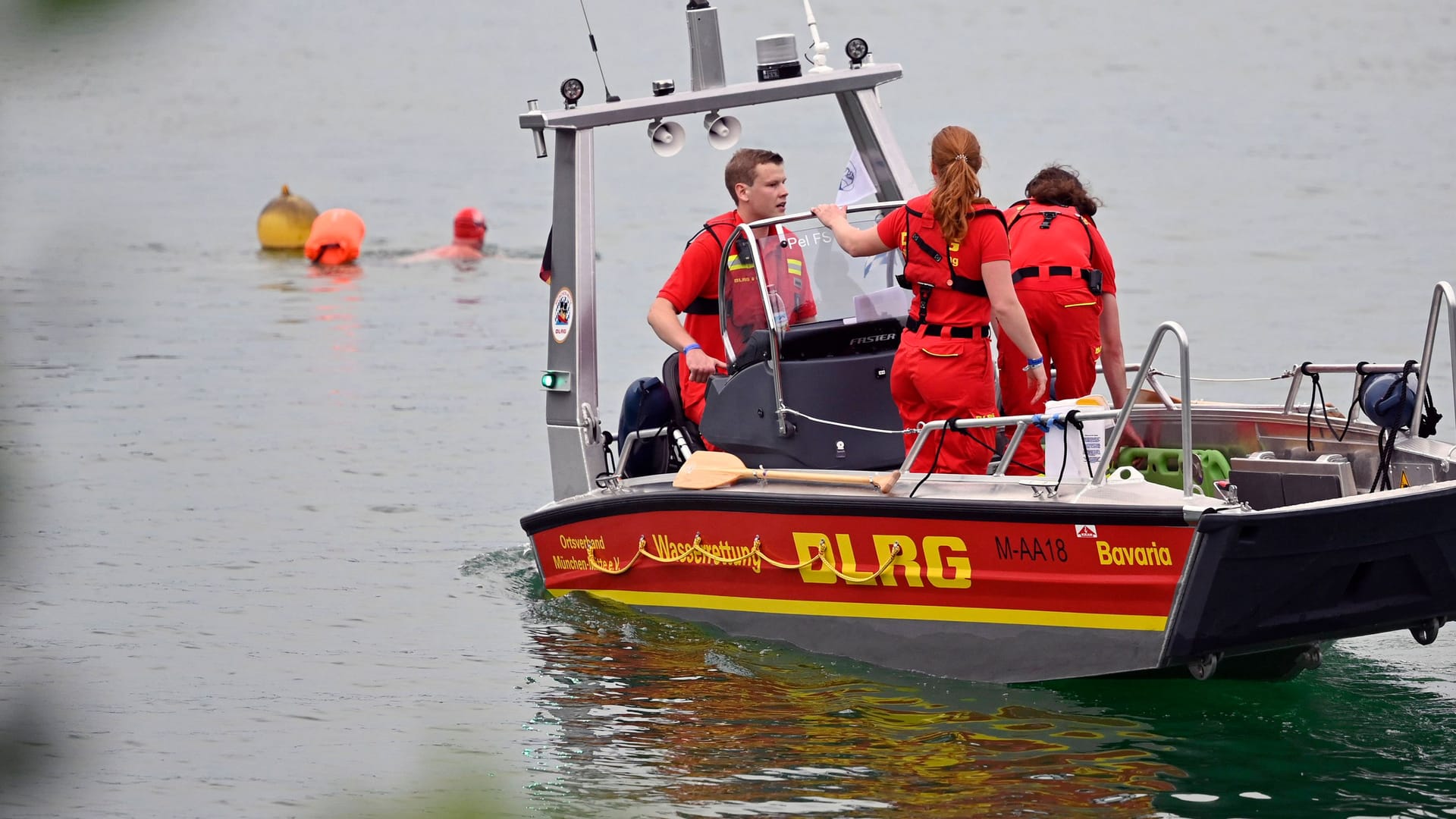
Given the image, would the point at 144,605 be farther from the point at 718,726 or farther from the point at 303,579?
the point at 718,726

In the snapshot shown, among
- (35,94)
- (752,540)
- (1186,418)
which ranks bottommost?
(752,540)

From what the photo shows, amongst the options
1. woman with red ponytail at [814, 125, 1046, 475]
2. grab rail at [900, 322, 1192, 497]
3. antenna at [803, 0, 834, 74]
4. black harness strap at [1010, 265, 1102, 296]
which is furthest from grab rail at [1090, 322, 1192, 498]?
Result: antenna at [803, 0, 834, 74]

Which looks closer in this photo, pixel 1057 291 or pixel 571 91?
pixel 1057 291

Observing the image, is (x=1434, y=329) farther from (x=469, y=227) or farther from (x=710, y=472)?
(x=469, y=227)

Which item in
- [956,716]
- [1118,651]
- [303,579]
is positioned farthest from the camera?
[303,579]

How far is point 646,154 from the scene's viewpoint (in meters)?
32.4

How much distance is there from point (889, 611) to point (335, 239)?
17312mm

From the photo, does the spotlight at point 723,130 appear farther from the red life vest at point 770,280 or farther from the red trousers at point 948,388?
the red trousers at point 948,388

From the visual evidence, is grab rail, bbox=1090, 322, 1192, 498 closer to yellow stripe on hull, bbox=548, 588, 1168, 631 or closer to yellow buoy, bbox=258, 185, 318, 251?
yellow stripe on hull, bbox=548, 588, 1168, 631

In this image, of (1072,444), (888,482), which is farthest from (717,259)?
(1072,444)

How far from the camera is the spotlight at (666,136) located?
283 inches

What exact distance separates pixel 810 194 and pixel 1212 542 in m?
18.1

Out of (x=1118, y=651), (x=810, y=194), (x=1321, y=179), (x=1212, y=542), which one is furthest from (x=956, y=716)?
(x=1321, y=179)

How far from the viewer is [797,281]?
707 cm
